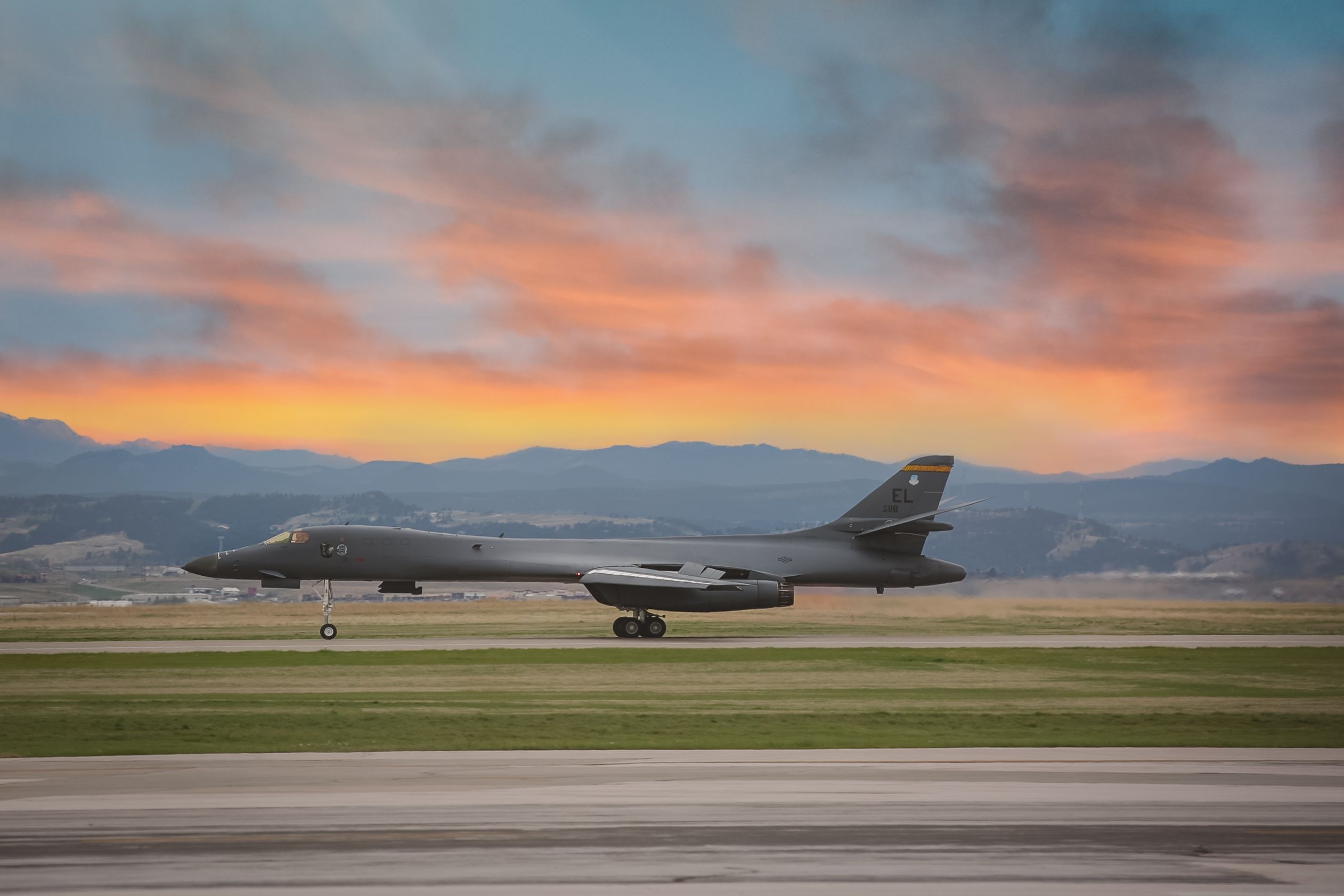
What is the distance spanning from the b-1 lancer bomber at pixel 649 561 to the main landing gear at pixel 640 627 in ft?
0.11

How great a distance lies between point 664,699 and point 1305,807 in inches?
496

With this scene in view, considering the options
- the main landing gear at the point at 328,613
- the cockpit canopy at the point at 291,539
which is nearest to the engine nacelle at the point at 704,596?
the main landing gear at the point at 328,613

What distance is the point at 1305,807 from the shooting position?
12.4 m

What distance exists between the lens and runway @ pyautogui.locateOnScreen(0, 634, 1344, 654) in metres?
34.7

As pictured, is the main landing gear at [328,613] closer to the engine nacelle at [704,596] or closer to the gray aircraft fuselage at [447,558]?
the gray aircraft fuselage at [447,558]

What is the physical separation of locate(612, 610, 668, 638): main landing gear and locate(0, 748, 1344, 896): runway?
2291cm

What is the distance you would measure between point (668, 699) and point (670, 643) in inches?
549

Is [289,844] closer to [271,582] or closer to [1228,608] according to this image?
[271,582]

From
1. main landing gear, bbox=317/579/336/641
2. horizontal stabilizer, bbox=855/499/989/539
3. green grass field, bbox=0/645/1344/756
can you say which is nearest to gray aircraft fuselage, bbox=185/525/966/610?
main landing gear, bbox=317/579/336/641

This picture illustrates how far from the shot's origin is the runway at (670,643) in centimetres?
3469

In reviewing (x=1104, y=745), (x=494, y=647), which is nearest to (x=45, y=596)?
(x=494, y=647)

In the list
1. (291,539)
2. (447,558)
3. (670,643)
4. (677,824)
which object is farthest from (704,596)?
(677,824)

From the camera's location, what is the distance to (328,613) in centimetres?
3819

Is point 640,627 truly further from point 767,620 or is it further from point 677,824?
point 677,824
